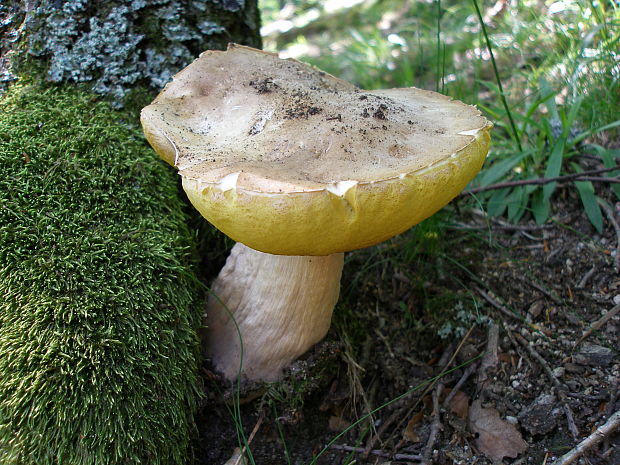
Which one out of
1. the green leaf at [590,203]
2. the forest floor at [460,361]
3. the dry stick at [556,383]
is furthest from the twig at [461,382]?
the green leaf at [590,203]

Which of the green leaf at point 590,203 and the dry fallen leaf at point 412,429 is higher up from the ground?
the green leaf at point 590,203

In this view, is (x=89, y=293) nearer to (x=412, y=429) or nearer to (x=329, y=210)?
(x=329, y=210)

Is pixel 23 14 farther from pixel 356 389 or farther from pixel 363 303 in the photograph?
pixel 356 389

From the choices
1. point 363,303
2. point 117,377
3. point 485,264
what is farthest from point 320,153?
point 485,264

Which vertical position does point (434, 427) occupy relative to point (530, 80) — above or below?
below

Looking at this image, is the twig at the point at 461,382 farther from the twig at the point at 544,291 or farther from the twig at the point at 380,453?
the twig at the point at 544,291

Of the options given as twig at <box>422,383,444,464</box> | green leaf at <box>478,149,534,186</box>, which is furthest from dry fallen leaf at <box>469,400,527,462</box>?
green leaf at <box>478,149,534,186</box>

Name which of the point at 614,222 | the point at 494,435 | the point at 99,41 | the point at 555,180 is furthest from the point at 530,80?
the point at 99,41
